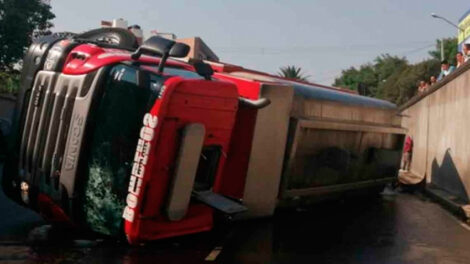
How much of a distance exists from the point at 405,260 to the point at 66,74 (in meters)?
3.84

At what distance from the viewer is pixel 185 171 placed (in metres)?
5.14

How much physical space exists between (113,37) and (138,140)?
2.45 meters

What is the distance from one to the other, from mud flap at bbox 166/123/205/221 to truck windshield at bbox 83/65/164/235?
41cm

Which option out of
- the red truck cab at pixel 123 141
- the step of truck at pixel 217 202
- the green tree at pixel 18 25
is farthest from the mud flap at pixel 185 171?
the green tree at pixel 18 25

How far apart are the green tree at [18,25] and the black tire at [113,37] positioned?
17.6 meters

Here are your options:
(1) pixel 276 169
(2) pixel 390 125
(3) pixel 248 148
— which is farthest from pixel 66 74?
(2) pixel 390 125

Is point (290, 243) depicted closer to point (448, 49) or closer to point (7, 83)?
point (7, 83)

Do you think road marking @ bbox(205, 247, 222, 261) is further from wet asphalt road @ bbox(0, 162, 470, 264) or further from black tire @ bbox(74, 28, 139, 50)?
black tire @ bbox(74, 28, 139, 50)

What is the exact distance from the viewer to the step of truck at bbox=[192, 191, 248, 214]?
17.8ft

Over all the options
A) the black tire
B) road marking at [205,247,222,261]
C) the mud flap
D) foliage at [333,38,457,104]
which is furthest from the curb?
foliage at [333,38,457,104]

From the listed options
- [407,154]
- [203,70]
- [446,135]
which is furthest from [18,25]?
[203,70]

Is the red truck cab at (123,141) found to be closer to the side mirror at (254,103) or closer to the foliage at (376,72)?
the side mirror at (254,103)

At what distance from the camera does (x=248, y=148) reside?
6355 mm

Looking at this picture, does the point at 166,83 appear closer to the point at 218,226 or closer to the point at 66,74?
the point at 66,74
